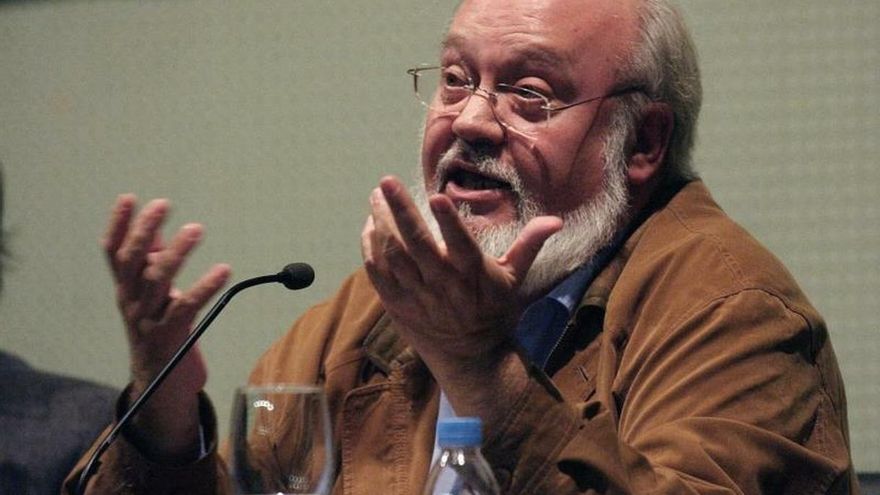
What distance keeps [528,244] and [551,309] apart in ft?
1.97

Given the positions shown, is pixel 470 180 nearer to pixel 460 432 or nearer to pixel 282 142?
pixel 460 432

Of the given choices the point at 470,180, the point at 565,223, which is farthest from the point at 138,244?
the point at 565,223

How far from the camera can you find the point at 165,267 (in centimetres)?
166

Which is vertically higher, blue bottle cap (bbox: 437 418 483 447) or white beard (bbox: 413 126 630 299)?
blue bottle cap (bbox: 437 418 483 447)

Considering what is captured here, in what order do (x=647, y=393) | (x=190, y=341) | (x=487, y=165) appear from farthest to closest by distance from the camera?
(x=487, y=165)
(x=647, y=393)
(x=190, y=341)

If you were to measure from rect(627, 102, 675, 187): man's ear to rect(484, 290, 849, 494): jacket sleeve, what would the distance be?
15.1 inches

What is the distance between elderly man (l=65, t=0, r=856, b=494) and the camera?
4.90 feet

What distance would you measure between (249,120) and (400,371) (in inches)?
45.8

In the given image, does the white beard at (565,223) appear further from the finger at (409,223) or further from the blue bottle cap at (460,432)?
the blue bottle cap at (460,432)

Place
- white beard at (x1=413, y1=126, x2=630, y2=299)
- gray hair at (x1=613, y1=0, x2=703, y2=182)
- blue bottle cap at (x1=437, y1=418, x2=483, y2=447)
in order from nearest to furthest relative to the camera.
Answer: blue bottle cap at (x1=437, y1=418, x2=483, y2=447)
white beard at (x1=413, y1=126, x2=630, y2=299)
gray hair at (x1=613, y1=0, x2=703, y2=182)

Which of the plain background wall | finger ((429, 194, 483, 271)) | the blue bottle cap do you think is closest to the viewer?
the blue bottle cap

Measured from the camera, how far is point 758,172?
2.71 metres

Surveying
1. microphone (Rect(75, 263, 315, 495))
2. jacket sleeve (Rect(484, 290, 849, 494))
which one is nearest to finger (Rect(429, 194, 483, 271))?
jacket sleeve (Rect(484, 290, 849, 494))

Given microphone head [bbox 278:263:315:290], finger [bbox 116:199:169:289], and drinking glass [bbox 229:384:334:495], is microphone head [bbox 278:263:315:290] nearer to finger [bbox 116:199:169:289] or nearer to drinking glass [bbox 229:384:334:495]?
finger [bbox 116:199:169:289]
